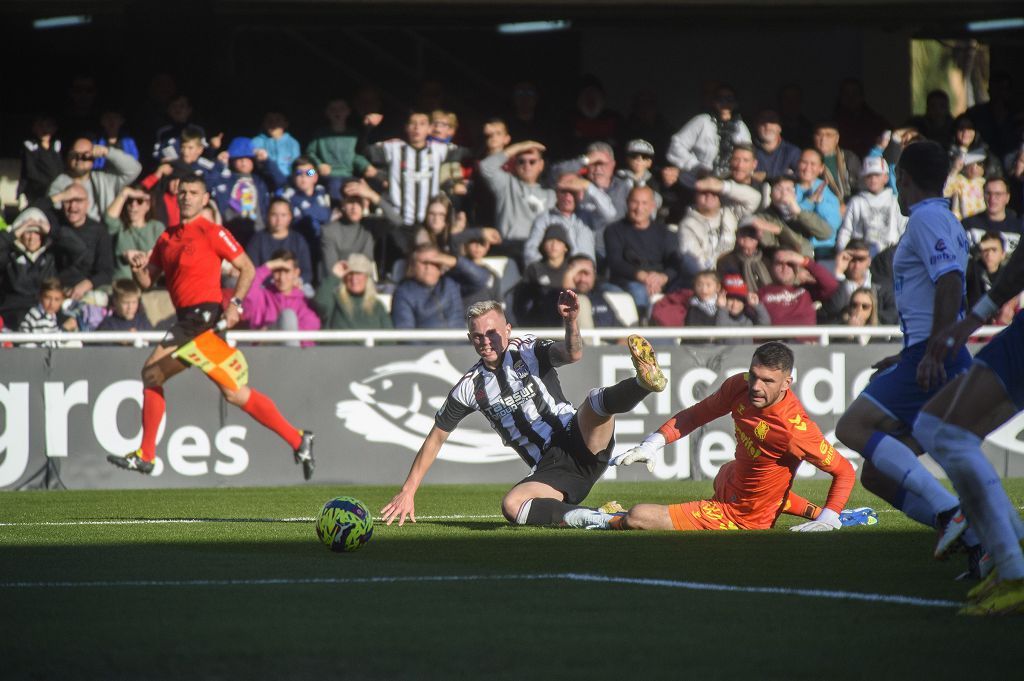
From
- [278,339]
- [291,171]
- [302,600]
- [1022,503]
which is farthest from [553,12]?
[302,600]

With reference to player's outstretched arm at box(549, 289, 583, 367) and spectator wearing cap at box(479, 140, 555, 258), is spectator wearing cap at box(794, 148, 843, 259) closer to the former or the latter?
spectator wearing cap at box(479, 140, 555, 258)

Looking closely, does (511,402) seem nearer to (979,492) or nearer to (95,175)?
(979,492)

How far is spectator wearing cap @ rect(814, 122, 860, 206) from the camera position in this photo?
699 inches

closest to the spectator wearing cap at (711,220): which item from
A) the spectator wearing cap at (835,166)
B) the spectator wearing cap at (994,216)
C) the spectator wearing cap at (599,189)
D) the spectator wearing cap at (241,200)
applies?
the spectator wearing cap at (599,189)

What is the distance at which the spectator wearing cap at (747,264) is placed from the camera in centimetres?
1614

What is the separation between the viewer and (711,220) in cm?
1684

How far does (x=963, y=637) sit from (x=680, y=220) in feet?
42.2

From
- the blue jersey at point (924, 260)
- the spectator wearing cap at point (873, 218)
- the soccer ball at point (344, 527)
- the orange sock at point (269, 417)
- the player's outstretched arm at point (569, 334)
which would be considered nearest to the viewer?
the blue jersey at point (924, 260)

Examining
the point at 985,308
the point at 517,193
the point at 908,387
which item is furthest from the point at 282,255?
the point at 985,308

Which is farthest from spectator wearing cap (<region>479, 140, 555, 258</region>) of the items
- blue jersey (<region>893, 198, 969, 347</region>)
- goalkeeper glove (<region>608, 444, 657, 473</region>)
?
blue jersey (<region>893, 198, 969, 347</region>)

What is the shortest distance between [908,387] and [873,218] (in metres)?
10.5

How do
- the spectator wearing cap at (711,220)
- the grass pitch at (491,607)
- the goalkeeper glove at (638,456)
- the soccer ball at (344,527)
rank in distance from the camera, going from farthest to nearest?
1. the spectator wearing cap at (711,220)
2. the goalkeeper glove at (638,456)
3. the soccer ball at (344,527)
4. the grass pitch at (491,607)

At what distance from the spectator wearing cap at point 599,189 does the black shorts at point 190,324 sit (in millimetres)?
4872

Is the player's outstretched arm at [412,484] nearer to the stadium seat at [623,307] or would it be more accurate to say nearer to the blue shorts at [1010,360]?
the blue shorts at [1010,360]
